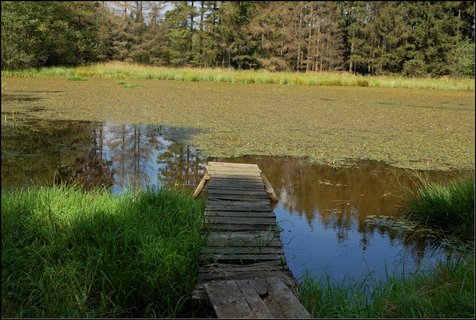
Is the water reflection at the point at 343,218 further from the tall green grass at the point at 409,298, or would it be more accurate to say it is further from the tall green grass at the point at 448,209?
the tall green grass at the point at 409,298

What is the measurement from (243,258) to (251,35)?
3.90 metres

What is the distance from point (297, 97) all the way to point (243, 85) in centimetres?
397

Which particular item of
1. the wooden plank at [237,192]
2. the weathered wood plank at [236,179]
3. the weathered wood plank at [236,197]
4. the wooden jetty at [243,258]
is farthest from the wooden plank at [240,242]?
the weathered wood plank at [236,179]

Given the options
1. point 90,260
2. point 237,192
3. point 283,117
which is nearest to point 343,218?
point 237,192

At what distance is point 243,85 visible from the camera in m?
17.2

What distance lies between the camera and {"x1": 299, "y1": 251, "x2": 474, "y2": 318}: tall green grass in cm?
208

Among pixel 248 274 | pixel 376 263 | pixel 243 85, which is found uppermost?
pixel 243 85

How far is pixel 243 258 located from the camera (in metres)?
2.75

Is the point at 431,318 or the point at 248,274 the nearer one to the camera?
the point at 431,318

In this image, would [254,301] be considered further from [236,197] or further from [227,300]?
[236,197]

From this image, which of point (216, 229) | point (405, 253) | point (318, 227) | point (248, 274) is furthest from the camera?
point (318, 227)

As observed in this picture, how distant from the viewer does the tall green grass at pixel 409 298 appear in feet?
6.84

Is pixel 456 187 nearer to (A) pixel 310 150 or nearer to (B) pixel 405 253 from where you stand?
(B) pixel 405 253

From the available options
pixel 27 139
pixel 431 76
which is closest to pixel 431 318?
pixel 27 139
